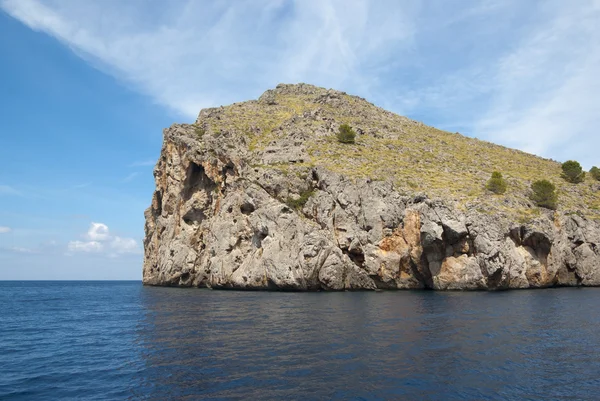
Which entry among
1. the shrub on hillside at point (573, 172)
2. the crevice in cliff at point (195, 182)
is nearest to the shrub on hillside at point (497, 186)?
the shrub on hillside at point (573, 172)

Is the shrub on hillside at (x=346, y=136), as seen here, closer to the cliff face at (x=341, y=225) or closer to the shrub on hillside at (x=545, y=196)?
the cliff face at (x=341, y=225)

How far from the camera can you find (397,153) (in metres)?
90.9

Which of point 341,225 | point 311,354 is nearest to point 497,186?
point 341,225

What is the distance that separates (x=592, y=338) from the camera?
26156 millimetres

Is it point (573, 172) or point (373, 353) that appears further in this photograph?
point (573, 172)

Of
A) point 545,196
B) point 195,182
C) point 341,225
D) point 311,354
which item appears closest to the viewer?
point 311,354

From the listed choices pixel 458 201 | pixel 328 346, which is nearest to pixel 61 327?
pixel 328 346

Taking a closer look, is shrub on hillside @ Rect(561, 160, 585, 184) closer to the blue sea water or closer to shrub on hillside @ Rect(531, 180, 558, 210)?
shrub on hillside @ Rect(531, 180, 558, 210)

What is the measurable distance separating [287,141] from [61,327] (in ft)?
208

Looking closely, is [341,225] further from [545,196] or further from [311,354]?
[311,354]

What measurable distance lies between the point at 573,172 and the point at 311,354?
301 feet

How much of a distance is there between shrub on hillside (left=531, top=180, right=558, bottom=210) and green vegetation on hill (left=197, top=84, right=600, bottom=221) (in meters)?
1.57

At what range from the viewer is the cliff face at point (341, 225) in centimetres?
6034

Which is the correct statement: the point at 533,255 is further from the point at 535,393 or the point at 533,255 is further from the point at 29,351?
the point at 29,351
